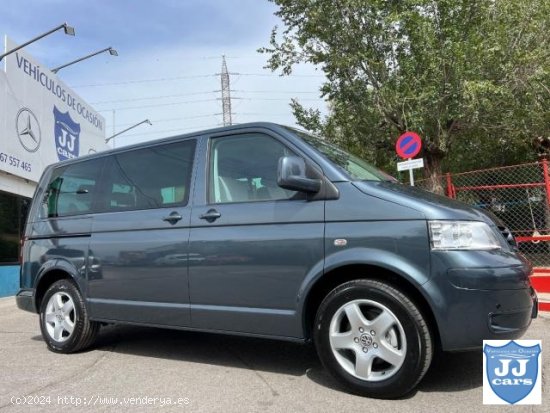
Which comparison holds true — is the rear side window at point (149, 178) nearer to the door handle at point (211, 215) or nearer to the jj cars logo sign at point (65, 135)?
the door handle at point (211, 215)

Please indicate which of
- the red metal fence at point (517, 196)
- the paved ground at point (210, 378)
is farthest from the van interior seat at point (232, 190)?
the red metal fence at point (517, 196)

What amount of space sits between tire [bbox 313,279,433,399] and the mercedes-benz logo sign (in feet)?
39.7

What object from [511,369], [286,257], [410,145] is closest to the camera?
[511,369]

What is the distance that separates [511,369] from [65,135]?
54.5 feet

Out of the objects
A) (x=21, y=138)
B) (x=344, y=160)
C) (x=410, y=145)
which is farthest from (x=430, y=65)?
(x=21, y=138)

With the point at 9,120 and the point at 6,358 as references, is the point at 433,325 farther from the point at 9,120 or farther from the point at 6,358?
the point at 9,120

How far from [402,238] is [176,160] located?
2.24 meters

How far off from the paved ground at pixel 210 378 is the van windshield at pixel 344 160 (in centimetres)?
159

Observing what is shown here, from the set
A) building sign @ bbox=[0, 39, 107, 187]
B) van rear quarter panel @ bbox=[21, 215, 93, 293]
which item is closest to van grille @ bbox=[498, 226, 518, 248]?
van rear quarter panel @ bbox=[21, 215, 93, 293]

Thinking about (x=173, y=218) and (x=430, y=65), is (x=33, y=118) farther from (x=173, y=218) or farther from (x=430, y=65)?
(x=173, y=218)

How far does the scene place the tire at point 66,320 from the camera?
538 cm

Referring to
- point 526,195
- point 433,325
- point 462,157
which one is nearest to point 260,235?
point 433,325

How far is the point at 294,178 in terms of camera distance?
386cm

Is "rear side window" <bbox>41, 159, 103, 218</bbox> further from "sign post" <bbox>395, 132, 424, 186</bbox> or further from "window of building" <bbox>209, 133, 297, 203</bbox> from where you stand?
"sign post" <bbox>395, 132, 424, 186</bbox>
